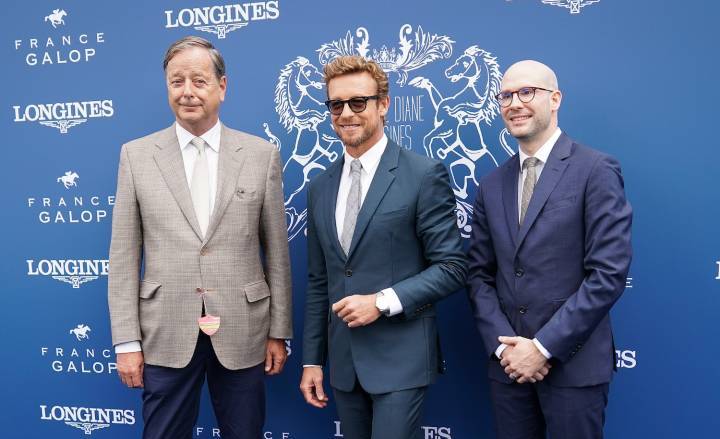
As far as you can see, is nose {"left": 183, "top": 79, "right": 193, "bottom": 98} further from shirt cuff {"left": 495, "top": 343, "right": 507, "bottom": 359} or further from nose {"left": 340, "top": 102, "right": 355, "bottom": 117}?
shirt cuff {"left": 495, "top": 343, "right": 507, "bottom": 359}

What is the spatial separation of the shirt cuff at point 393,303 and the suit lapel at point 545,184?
44 centimetres

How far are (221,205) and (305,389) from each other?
76cm

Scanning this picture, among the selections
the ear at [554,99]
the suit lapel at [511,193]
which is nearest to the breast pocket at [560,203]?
the suit lapel at [511,193]

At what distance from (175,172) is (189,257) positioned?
315 millimetres

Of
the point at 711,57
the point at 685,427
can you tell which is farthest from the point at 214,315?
the point at 711,57

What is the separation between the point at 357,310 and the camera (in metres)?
1.83

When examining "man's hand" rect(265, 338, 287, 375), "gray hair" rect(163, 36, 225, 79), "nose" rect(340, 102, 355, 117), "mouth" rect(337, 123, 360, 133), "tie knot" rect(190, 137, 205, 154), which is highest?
"gray hair" rect(163, 36, 225, 79)

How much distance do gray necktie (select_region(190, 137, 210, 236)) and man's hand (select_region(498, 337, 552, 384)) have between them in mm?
1144

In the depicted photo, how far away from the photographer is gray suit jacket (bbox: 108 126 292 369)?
202 centimetres

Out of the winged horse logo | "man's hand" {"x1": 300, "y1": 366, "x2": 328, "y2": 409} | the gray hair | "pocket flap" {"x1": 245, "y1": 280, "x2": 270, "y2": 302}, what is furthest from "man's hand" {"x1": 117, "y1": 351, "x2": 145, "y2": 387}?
the winged horse logo

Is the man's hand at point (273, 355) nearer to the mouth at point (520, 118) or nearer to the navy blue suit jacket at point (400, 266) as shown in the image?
the navy blue suit jacket at point (400, 266)

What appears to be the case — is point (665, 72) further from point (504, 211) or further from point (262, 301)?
point (262, 301)

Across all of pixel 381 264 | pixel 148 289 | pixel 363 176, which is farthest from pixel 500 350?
pixel 148 289

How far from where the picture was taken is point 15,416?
124 inches
